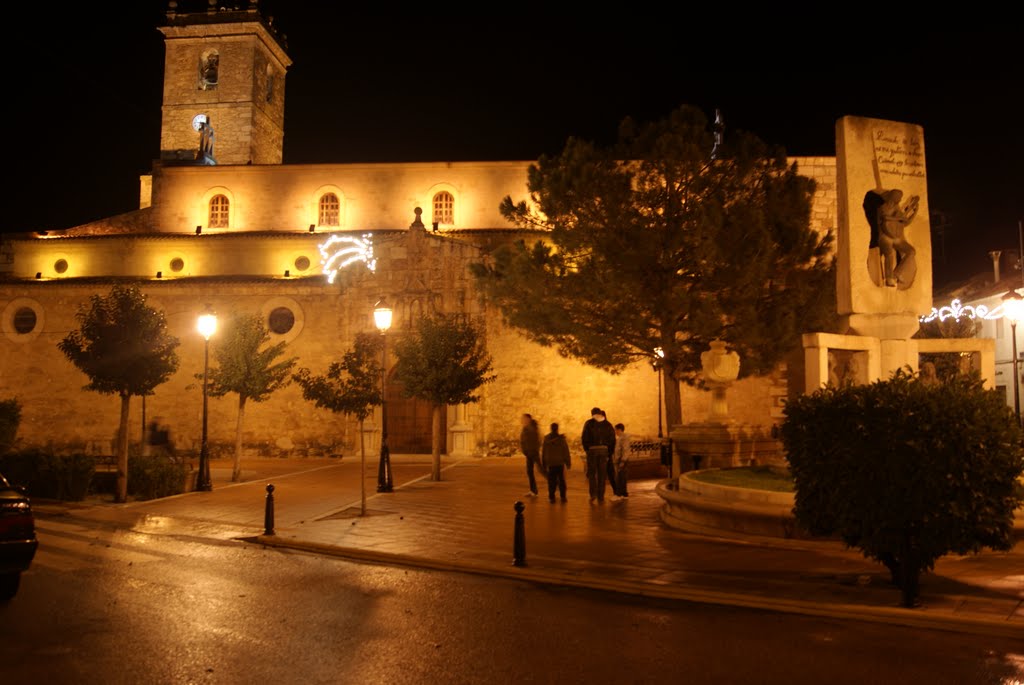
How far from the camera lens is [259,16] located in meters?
43.4

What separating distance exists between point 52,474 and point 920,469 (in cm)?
1608

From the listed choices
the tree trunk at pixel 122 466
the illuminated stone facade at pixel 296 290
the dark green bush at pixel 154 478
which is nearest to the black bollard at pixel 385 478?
the dark green bush at pixel 154 478

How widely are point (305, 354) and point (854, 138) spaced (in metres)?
21.7

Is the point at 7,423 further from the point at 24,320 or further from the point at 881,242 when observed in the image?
the point at 881,242

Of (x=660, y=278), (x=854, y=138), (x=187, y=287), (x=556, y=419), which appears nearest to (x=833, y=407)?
(x=854, y=138)

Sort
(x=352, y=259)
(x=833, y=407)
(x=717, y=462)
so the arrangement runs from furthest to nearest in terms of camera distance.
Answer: (x=352, y=259) → (x=717, y=462) → (x=833, y=407)

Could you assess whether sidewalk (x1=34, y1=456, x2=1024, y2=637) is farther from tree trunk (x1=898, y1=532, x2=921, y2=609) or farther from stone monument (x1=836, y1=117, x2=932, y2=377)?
stone monument (x1=836, y1=117, x2=932, y2=377)

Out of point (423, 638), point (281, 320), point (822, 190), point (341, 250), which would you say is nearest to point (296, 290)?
point (281, 320)

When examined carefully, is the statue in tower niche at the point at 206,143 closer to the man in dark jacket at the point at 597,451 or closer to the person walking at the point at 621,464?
the person walking at the point at 621,464

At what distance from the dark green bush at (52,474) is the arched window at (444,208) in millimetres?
19515

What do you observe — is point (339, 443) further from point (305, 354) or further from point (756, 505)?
point (756, 505)

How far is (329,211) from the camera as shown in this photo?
3475cm

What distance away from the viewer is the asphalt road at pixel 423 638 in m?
5.62

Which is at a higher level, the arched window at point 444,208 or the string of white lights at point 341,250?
the arched window at point 444,208
